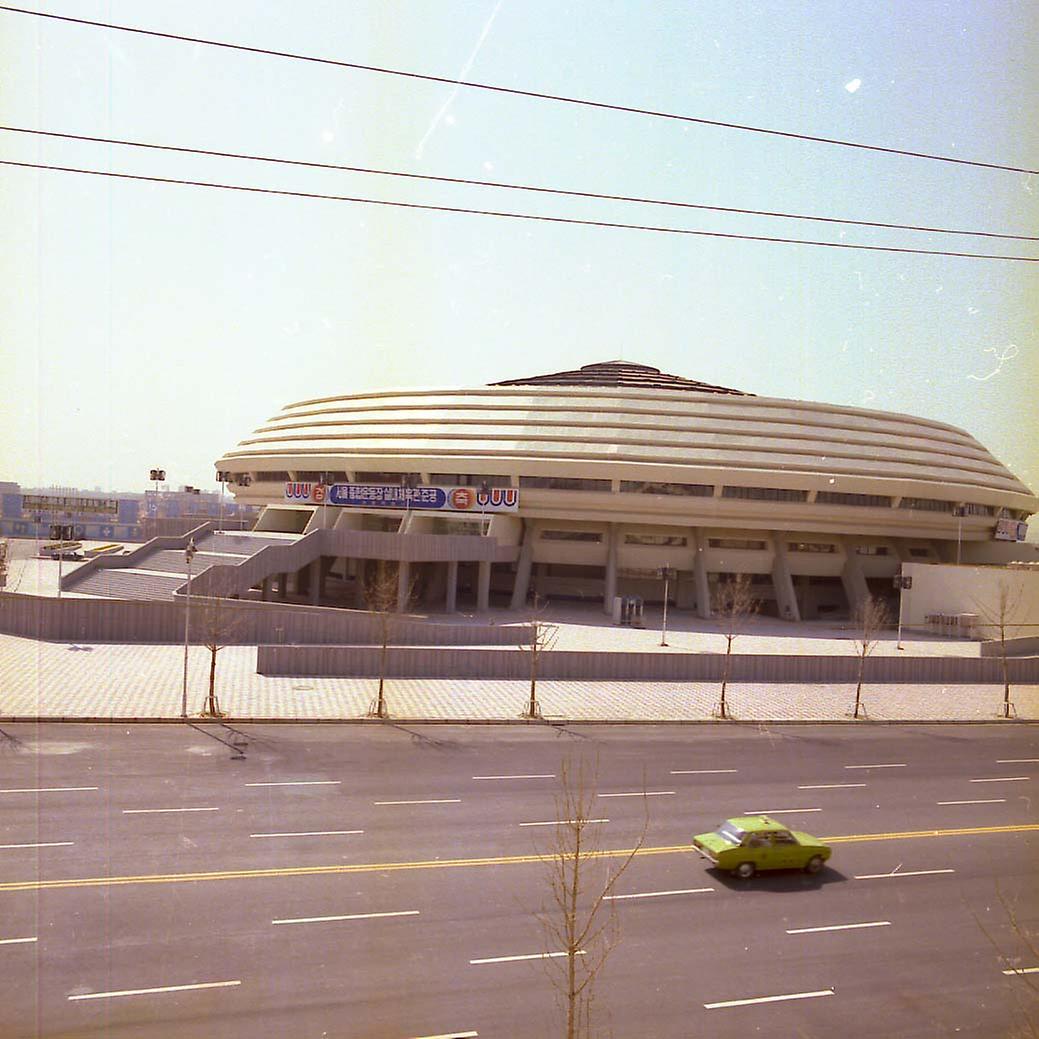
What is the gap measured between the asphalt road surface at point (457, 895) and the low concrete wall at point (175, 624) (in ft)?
39.3

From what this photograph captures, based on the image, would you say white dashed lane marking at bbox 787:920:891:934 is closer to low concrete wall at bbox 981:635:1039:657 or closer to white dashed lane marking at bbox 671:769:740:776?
white dashed lane marking at bbox 671:769:740:776

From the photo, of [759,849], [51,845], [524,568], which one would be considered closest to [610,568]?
[524,568]

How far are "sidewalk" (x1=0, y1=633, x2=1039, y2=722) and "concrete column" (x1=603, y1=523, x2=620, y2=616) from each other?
62.9ft

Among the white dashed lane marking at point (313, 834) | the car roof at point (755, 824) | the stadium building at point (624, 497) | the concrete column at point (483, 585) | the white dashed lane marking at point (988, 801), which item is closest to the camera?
the car roof at point (755, 824)

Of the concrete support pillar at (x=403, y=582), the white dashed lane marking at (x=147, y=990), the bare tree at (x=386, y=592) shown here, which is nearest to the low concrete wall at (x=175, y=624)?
the bare tree at (x=386, y=592)

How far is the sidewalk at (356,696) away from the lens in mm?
26625

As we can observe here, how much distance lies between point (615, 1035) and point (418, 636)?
27.0m

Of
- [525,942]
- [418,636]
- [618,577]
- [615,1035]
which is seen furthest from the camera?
[618,577]

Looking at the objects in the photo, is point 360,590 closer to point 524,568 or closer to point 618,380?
point 524,568

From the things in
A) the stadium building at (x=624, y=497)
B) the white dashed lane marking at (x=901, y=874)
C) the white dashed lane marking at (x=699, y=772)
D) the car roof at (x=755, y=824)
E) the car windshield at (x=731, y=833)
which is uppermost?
the stadium building at (x=624, y=497)

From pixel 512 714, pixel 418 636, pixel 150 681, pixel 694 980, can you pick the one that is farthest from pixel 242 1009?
pixel 418 636

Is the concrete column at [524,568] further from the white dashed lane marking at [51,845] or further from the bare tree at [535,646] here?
the white dashed lane marking at [51,845]

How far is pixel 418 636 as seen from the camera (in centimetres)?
3716

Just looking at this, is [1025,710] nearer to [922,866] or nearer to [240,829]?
[922,866]
